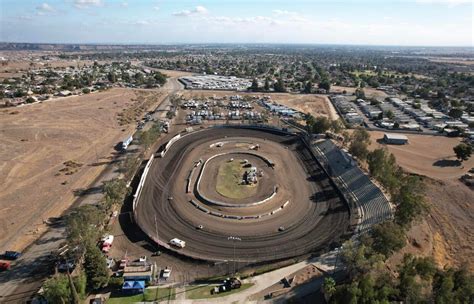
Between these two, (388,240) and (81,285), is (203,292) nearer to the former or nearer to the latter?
(81,285)

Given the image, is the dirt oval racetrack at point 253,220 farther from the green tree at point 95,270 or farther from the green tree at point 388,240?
the green tree at point 95,270

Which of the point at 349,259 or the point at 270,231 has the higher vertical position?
the point at 349,259

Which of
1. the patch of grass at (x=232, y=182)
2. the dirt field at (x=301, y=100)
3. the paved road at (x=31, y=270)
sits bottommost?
the paved road at (x=31, y=270)


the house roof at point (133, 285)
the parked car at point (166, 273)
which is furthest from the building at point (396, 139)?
the house roof at point (133, 285)

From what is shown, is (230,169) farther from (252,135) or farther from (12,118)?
(12,118)

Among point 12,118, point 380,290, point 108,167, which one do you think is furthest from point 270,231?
point 12,118

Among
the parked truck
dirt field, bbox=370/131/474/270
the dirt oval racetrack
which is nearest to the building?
dirt field, bbox=370/131/474/270
